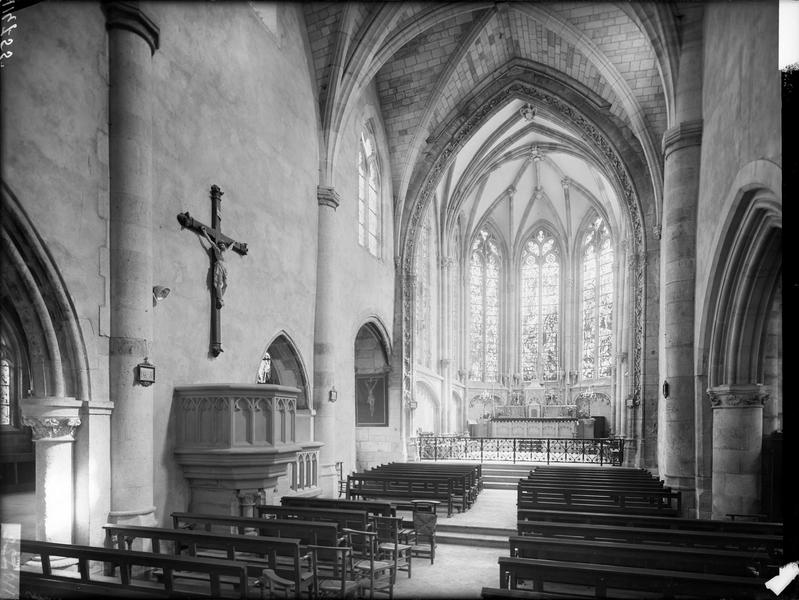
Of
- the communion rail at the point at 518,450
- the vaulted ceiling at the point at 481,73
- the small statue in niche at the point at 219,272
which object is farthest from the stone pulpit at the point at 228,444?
the communion rail at the point at 518,450

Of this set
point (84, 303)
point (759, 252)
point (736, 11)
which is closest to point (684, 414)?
point (759, 252)

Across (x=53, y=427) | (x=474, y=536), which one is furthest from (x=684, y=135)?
(x=53, y=427)

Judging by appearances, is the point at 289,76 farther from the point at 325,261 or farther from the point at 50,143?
the point at 50,143

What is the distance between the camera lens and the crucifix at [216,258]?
35.1 feet

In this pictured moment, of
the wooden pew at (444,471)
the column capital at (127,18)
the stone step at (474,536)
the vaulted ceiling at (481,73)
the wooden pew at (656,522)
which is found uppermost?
the vaulted ceiling at (481,73)

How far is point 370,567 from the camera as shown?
7199mm

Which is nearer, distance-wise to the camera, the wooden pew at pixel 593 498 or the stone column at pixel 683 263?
the wooden pew at pixel 593 498

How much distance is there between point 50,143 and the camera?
7.60 m

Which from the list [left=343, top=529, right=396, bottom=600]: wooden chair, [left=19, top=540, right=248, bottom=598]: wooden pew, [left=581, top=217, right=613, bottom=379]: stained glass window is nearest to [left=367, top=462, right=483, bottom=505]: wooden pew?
[left=343, top=529, right=396, bottom=600]: wooden chair

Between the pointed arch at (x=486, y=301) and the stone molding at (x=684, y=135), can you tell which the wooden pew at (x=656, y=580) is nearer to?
the stone molding at (x=684, y=135)

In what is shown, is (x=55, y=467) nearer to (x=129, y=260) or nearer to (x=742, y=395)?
(x=129, y=260)

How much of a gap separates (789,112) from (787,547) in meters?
1.76

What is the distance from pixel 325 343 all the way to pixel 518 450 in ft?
41.7

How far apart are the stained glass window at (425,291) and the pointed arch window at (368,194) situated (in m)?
4.79
